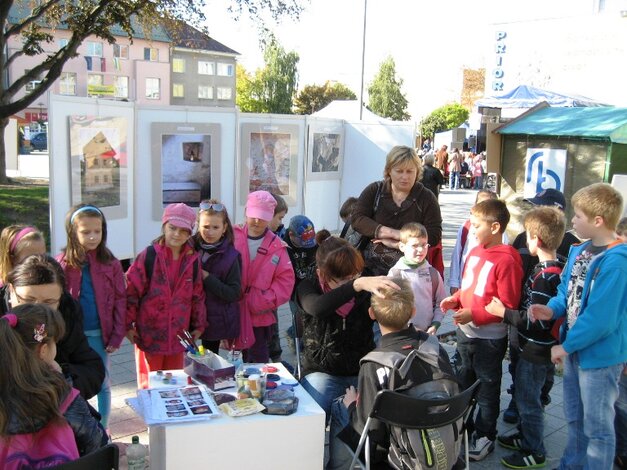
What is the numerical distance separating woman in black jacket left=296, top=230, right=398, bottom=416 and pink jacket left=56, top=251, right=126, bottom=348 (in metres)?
1.08

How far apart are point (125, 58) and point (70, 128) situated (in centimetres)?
6309

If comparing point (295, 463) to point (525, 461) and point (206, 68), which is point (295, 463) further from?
point (206, 68)

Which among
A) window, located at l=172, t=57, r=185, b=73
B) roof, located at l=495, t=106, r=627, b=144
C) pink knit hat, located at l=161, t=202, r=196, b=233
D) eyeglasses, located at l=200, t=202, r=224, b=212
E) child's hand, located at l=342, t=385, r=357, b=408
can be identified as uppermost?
window, located at l=172, t=57, r=185, b=73

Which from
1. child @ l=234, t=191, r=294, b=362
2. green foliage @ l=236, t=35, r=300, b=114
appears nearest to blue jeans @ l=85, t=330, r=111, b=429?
child @ l=234, t=191, r=294, b=362

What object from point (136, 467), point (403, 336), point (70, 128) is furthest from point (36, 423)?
point (70, 128)

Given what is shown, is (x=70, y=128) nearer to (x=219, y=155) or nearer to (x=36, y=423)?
(x=219, y=155)

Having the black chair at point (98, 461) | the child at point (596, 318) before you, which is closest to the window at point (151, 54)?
the child at point (596, 318)

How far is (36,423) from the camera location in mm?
1865

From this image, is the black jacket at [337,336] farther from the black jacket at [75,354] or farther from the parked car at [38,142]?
the parked car at [38,142]

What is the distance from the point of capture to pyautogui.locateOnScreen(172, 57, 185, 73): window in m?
71.3

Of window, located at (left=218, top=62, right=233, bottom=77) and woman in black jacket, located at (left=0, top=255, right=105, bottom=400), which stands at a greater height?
window, located at (left=218, top=62, right=233, bottom=77)

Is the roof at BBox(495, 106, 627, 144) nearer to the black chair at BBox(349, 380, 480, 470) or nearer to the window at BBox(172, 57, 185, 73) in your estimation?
the black chair at BBox(349, 380, 480, 470)

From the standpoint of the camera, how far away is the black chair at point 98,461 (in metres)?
1.89

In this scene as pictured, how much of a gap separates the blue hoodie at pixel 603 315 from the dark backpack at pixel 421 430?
757mm
